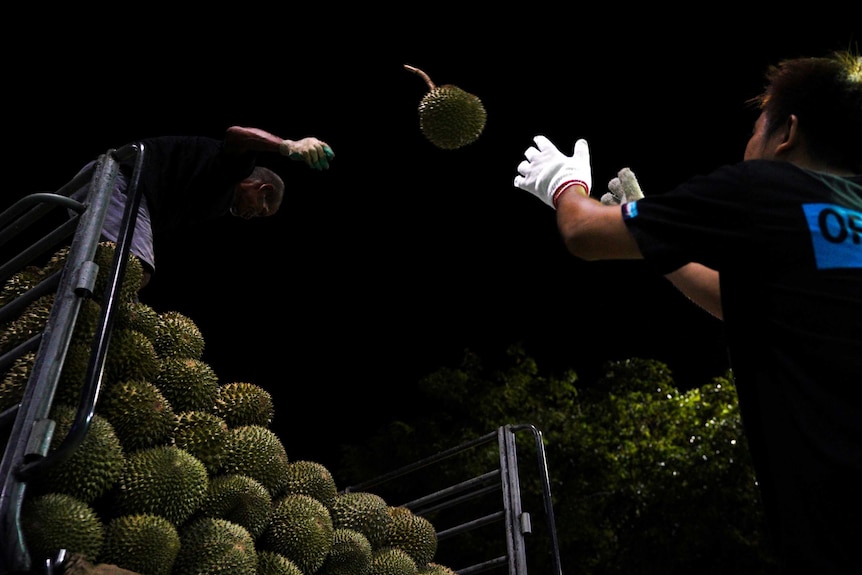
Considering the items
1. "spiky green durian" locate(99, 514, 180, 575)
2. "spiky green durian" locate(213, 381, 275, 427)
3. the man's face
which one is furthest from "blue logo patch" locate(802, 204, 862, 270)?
the man's face

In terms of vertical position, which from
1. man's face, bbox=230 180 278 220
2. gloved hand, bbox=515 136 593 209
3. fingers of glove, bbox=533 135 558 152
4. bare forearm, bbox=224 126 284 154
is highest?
man's face, bbox=230 180 278 220

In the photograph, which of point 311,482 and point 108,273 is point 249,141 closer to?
point 108,273

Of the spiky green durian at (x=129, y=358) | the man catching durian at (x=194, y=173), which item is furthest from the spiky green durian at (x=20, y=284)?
the man catching durian at (x=194, y=173)

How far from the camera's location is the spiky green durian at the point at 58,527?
2008 millimetres

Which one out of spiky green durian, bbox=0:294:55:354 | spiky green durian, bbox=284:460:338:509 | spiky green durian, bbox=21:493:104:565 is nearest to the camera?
spiky green durian, bbox=21:493:104:565

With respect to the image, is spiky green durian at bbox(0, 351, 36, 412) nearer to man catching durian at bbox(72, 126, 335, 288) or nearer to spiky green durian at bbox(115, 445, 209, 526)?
spiky green durian at bbox(115, 445, 209, 526)

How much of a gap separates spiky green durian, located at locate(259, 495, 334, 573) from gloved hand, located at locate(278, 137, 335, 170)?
134cm

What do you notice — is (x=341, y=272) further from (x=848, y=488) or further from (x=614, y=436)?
(x=848, y=488)

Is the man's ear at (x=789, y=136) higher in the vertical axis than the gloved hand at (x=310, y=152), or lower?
lower

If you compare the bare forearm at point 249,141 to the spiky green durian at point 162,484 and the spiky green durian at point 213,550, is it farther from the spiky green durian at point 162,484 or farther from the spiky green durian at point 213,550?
the spiky green durian at point 213,550

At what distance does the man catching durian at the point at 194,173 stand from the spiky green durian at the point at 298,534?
1.08 metres

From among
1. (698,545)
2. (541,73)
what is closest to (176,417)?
(541,73)

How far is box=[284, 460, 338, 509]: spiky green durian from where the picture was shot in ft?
10.1

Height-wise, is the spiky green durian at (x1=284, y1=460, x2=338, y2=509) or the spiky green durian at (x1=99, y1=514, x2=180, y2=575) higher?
the spiky green durian at (x1=284, y1=460, x2=338, y2=509)
